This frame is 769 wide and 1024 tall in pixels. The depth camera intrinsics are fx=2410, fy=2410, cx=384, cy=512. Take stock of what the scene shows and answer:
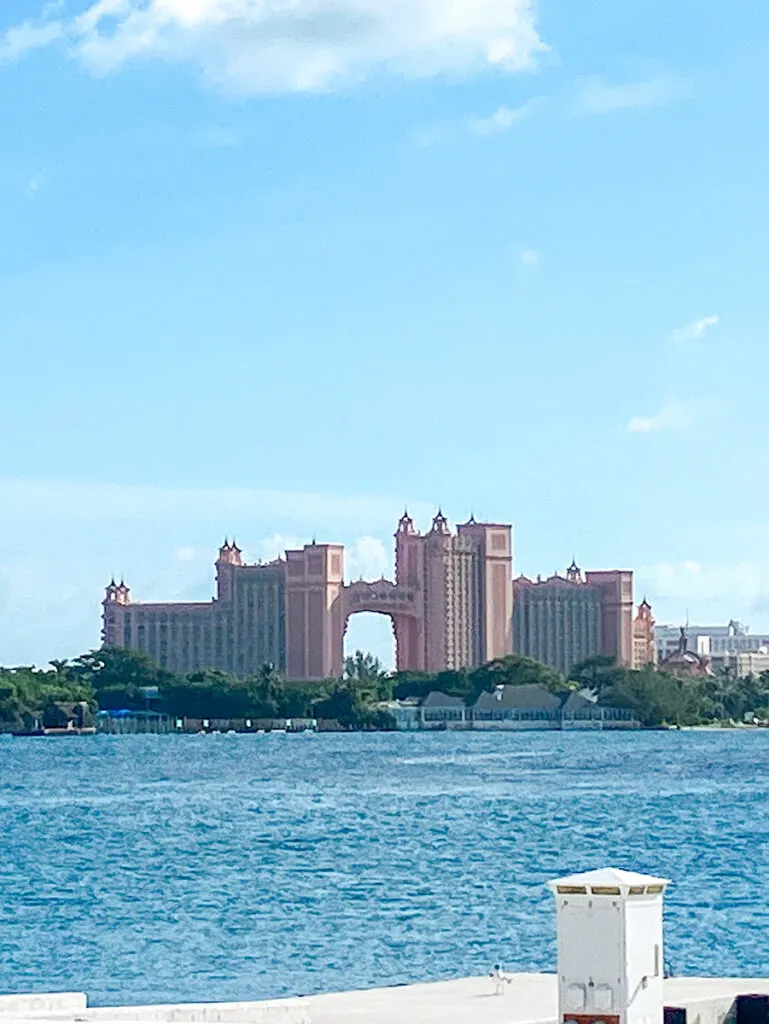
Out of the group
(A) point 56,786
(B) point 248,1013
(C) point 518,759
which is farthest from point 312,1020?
(C) point 518,759

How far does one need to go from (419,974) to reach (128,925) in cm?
917

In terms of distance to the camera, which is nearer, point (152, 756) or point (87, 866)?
point (87, 866)

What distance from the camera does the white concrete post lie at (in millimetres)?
12312

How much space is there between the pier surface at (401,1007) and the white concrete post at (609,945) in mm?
3163

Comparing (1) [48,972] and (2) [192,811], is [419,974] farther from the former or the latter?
(2) [192,811]

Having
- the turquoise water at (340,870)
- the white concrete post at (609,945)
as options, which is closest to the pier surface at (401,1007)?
the white concrete post at (609,945)

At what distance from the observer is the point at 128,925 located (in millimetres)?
37219

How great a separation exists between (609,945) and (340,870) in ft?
118

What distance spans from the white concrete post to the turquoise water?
1570 cm

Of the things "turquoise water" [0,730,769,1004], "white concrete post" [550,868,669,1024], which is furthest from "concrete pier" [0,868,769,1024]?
"turquoise water" [0,730,769,1004]

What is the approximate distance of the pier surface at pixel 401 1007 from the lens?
51.9ft

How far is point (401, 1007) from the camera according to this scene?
17.2 meters

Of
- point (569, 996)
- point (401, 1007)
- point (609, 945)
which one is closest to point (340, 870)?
point (401, 1007)

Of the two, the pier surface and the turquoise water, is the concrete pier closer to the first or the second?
the pier surface
